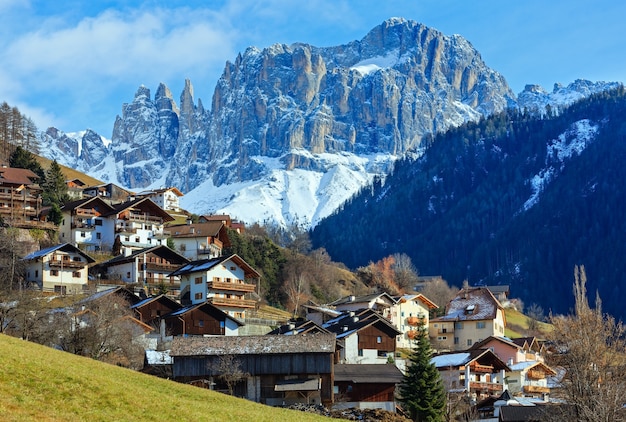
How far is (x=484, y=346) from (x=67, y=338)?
57.9m

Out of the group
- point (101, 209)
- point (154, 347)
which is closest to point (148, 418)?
point (154, 347)

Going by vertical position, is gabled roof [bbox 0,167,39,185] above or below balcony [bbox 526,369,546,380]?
above

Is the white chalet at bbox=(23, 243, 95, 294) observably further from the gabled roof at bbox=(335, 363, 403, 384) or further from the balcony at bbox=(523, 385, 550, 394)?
the balcony at bbox=(523, 385, 550, 394)

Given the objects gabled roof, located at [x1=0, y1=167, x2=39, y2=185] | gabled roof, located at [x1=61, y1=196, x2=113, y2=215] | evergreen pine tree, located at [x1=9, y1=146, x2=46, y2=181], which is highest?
evergreen pine tree, located at [x1=9, y1=146, x2=46, y2=181]

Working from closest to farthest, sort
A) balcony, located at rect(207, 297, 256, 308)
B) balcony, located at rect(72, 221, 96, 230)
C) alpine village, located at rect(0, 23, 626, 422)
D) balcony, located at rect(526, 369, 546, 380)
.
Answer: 1. alpine village, located at rect(0, 23, 626, 422)
2. balcony, located at rect(207, 297, 256, 308)
3. balcony, located at rect(526, 369, 546, 380)
4. balcony, located at rect(72, 221, 96, 230)

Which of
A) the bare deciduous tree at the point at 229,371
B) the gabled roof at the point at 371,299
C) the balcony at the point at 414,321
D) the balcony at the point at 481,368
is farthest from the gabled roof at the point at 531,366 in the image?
the bare deciduous tree at the point at 229,371

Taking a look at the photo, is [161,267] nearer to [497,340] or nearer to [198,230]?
[198,230]

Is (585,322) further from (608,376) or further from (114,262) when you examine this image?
(114,262)

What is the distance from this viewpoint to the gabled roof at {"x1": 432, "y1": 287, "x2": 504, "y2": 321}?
404ft

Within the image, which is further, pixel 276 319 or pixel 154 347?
pixel 276 319

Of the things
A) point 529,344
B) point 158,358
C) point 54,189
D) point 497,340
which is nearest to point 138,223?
point 54,189

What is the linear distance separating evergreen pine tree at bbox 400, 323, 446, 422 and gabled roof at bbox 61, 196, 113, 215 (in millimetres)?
66278

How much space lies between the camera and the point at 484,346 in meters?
109

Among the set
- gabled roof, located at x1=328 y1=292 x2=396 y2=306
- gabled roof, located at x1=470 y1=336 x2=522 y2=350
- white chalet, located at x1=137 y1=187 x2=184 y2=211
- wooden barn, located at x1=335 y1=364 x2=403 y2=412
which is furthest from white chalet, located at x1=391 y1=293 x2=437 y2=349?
white chalet, located at x1=137 y1=187 x2=184 y2=211
